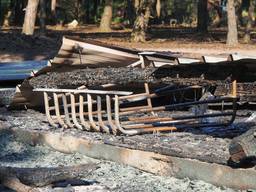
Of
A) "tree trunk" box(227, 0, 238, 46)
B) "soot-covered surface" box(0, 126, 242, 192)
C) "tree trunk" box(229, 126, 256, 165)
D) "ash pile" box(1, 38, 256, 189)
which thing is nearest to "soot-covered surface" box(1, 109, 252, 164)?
"ash pile" box(1, 38, 256, 189)

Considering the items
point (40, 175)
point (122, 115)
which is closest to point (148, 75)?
point (122, 115)

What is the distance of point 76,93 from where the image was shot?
9484 millimetres

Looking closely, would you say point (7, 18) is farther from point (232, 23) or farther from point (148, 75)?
point (148, 75)

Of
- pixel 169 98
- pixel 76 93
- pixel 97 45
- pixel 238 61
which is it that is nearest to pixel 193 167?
pixel 238 61

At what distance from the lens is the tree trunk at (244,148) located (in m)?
6.47

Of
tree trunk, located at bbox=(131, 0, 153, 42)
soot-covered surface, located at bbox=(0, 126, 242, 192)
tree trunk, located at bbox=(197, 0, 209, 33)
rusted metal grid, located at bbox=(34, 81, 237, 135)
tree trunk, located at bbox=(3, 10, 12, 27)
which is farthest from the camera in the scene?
tree trunk, located at bbox=(3, 10, 12, 27)

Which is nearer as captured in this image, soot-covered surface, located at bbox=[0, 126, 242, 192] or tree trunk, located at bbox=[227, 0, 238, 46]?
soot-covered surface, located at bbox=[0, 126, 242, 192]

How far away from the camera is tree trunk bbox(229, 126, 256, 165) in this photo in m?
6.47

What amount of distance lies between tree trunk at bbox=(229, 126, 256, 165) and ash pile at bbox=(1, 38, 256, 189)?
641 millimetres

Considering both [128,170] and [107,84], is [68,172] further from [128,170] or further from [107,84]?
[107,84]

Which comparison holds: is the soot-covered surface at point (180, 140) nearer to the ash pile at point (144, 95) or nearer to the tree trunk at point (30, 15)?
the ash pile at point (144, 95)

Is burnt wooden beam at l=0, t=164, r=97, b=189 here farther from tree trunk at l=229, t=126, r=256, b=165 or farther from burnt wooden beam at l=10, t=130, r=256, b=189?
tree trunk at l=229, t=126, r=256, b=165

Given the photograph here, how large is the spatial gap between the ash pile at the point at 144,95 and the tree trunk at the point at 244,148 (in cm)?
64

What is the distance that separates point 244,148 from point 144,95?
3965 millimetres
